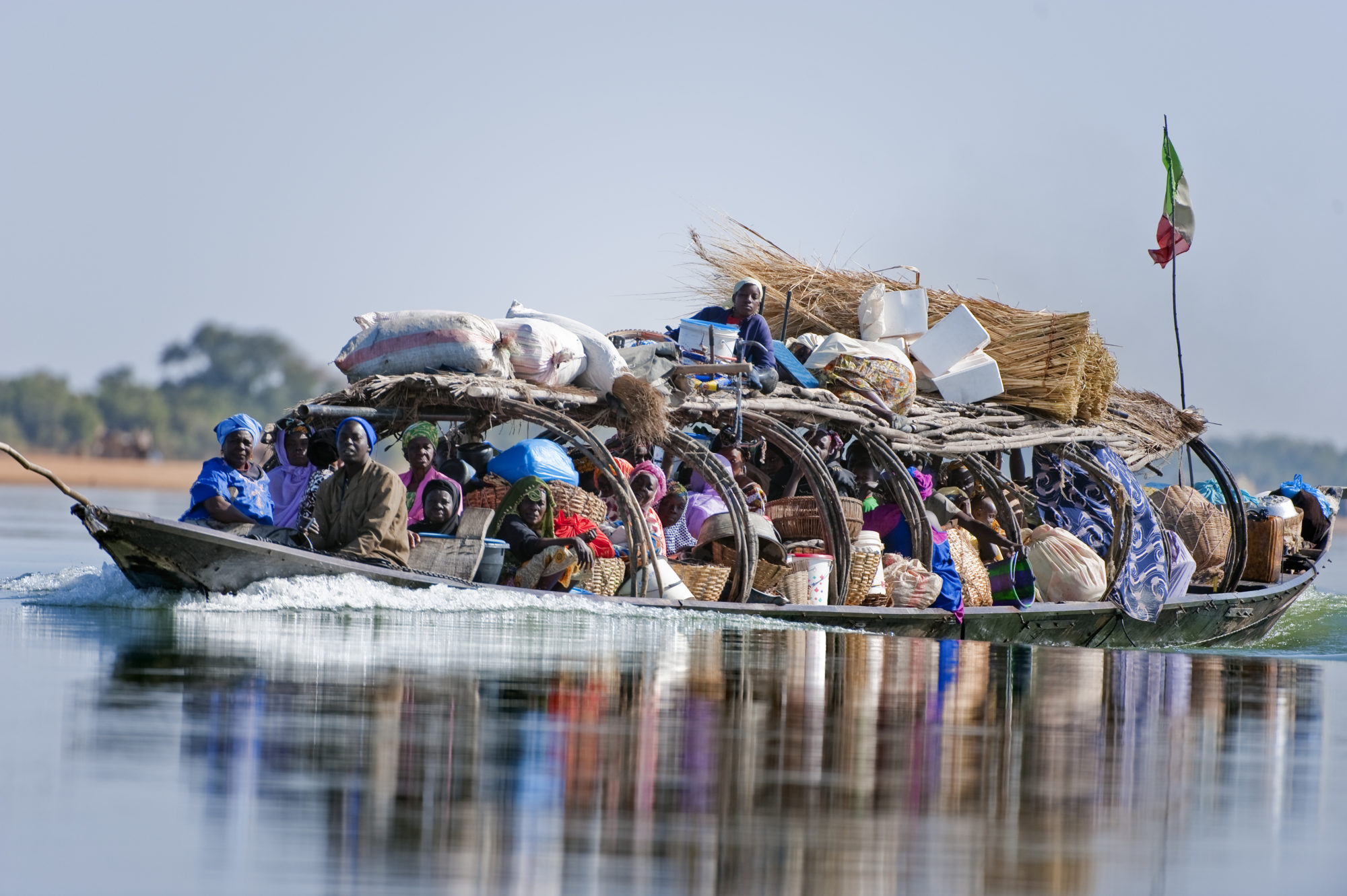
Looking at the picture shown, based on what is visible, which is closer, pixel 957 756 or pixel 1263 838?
pixel 1263 838

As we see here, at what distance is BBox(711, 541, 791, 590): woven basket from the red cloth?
790 millimetres

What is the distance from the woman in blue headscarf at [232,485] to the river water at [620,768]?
1.15m

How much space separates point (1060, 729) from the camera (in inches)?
222

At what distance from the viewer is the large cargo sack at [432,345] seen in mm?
9539

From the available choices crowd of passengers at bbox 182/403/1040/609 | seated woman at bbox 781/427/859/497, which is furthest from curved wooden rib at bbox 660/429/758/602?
seated woman at bbox 781/427/859/497

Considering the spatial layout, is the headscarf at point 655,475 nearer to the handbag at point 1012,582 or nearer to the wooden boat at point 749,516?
the wooden boat at point 749,516

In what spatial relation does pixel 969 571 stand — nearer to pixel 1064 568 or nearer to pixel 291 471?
pixel 1064 568

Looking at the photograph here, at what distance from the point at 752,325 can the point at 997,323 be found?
3.01 m

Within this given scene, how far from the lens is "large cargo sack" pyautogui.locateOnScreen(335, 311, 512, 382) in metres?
9.54

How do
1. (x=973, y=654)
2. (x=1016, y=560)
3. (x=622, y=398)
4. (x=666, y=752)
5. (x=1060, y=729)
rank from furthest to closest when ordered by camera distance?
(x=1016, y=560) < (x=622, y=398) < (x=973, y=654) < (x=1060, y=729) < (x=666, y=752)

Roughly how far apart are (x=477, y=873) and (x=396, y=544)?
5.72m

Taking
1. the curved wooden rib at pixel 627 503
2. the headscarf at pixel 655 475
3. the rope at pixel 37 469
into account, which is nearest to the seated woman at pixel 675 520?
the headscarf at pixel 655 475

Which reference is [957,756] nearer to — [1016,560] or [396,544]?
[396,544]

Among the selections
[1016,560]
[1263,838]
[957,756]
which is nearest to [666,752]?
[957,756]
